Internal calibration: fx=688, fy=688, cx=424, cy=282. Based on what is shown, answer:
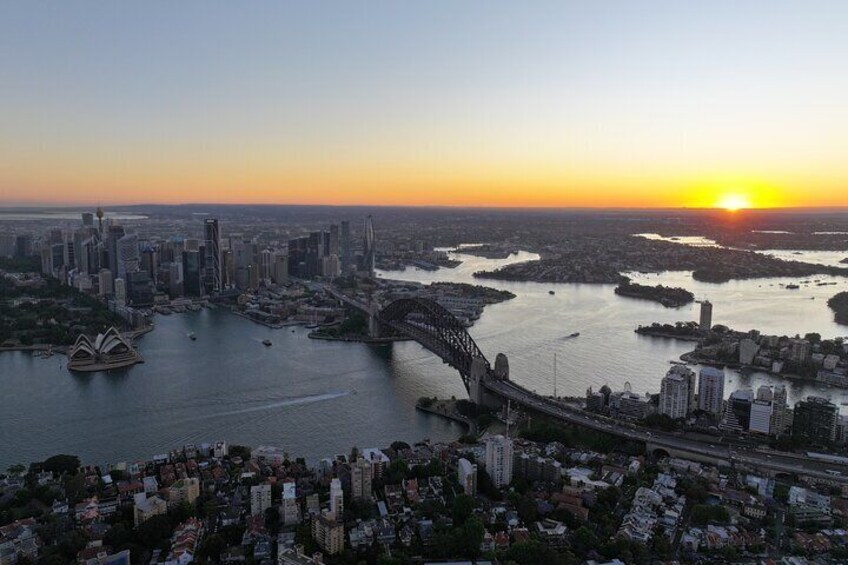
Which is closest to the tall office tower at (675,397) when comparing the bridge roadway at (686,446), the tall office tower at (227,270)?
the bridge roadway at (686,446)

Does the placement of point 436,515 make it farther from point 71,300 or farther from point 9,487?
point 71,300

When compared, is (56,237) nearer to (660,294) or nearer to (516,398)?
(660,294)

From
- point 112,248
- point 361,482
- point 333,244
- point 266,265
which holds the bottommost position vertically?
point 361,482

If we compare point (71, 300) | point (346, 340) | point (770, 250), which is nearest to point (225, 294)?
point (71, 300)

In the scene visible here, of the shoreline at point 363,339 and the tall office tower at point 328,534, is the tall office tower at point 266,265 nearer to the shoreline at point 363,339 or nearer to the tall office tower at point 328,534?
the shoreline at point 363,339

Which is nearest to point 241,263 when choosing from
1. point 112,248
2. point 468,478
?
point 112,248

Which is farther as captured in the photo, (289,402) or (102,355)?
(102,355)
